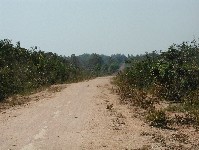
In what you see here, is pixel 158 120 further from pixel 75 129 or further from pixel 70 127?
pixel 70 127

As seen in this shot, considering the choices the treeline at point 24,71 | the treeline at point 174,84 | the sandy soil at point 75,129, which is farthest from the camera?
the treeline at point 24,71

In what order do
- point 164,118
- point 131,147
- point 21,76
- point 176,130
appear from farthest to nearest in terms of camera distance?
point 21,76 < point 164,118 < point 176,130 < point 131,147

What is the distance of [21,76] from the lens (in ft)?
89.7

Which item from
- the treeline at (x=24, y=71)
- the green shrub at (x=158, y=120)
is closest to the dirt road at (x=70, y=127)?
the green shrub at (x=158, y=120)

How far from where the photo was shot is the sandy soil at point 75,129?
9094 mm

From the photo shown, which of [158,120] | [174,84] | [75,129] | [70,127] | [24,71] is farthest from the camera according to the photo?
[24,71]

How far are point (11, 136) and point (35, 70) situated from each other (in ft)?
68.4

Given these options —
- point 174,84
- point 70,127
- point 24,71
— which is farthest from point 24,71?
point 70,127

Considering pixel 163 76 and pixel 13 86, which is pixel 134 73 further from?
pixel 13 86

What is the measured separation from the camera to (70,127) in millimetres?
11172

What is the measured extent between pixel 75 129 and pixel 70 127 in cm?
35

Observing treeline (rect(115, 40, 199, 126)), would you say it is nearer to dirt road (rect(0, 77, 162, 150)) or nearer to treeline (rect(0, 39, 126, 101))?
dirt road (rect(0, 77, 162, 150))

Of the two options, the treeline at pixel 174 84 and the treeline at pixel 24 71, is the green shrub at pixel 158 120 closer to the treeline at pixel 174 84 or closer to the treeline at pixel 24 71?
the treeline at pixel 174 84

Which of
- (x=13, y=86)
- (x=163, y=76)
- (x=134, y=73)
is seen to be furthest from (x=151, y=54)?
(x=13, y=86)
